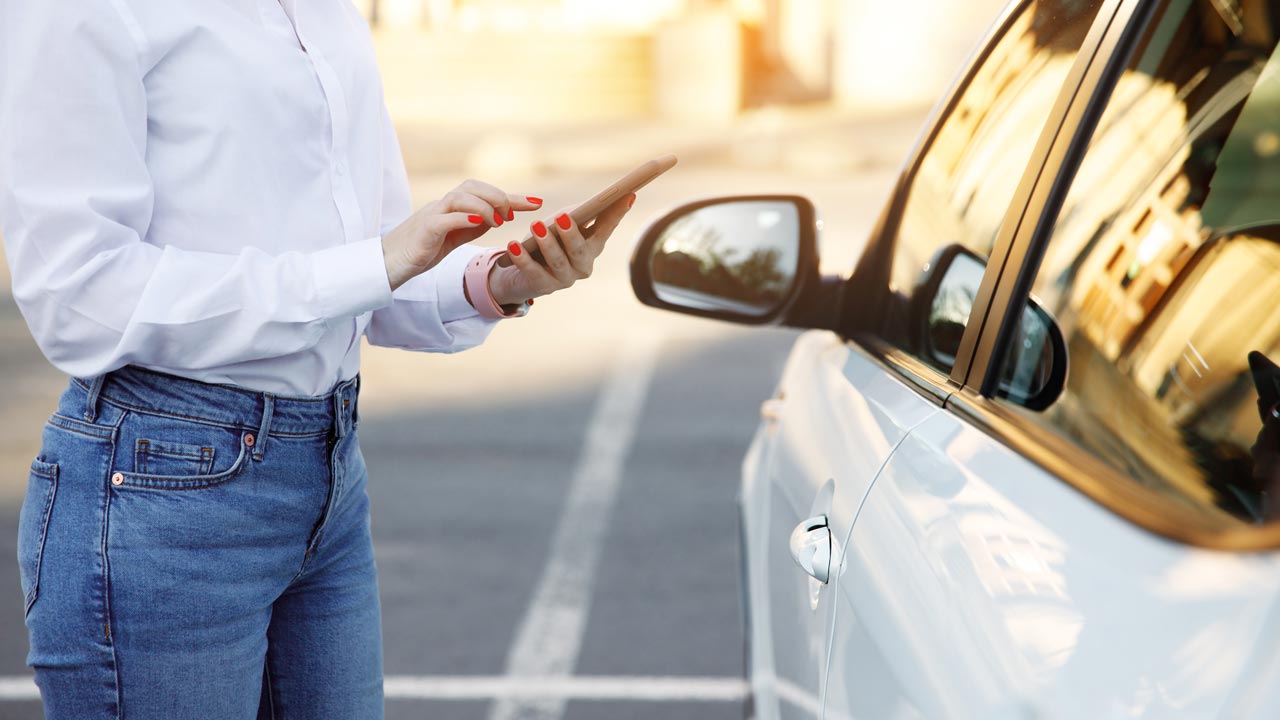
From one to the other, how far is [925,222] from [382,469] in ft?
13.3

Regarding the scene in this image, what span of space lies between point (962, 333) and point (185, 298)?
36.5 inches

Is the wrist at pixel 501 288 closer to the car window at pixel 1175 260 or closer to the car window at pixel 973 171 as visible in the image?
the car window at pixel 973 171

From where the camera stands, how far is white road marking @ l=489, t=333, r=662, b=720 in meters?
3.84

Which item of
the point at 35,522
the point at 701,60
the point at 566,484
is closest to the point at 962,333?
the point at 35,522

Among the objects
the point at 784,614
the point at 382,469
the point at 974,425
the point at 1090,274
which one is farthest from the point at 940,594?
the point at 382,469

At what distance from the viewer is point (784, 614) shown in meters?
1.95

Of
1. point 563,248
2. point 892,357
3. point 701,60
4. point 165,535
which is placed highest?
point 701,60

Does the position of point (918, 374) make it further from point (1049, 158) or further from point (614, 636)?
point (614, 636)

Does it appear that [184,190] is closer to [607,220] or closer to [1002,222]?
[607,220]

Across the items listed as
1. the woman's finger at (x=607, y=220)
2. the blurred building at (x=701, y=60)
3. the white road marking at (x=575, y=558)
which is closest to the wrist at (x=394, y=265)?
the woman's finger at (x=607, y=220)

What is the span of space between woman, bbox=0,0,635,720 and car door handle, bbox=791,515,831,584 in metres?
0.44

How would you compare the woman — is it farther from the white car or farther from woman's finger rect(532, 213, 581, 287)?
the white car

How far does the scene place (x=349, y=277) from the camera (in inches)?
61.9

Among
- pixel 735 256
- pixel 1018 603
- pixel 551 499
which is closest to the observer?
pixel 1018 603
